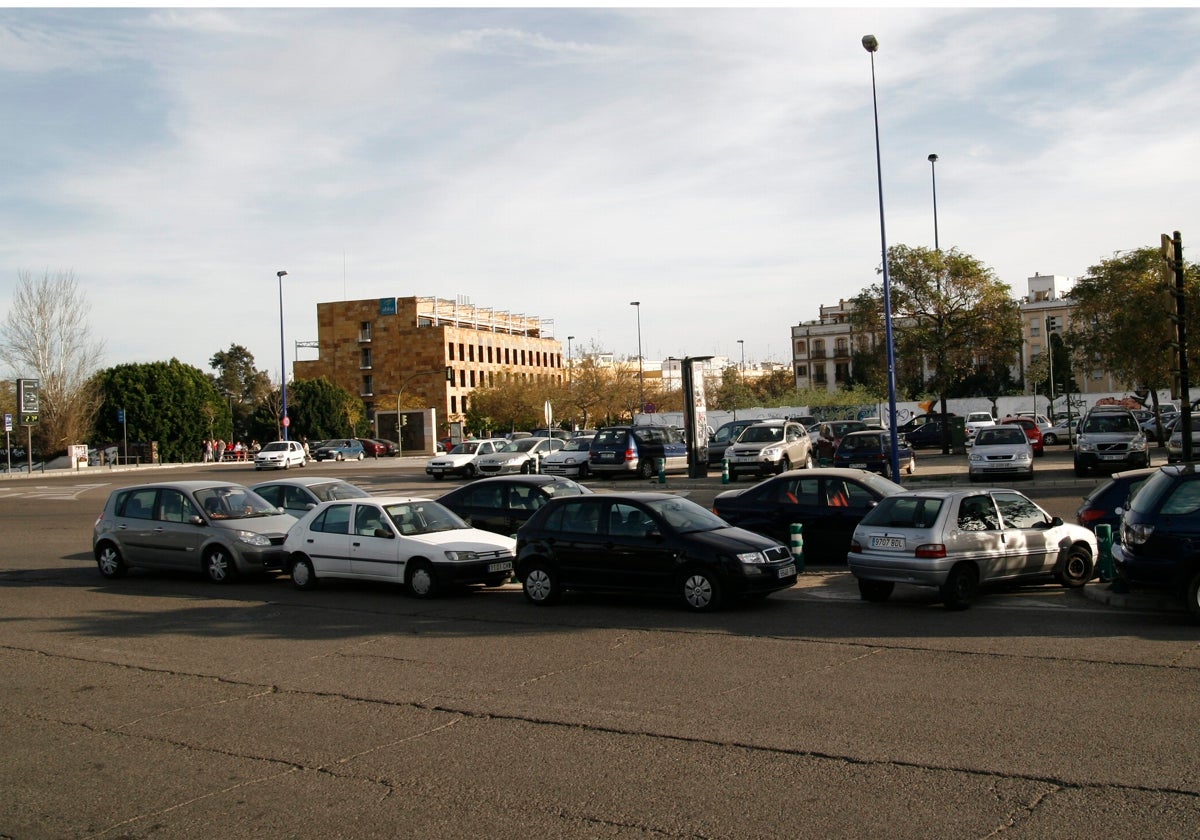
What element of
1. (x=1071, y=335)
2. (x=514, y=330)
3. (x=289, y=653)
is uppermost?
(x=514, y=330)

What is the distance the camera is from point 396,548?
576 inches

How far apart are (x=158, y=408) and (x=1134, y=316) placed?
6531cm

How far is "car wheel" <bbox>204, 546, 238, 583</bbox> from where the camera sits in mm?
16438

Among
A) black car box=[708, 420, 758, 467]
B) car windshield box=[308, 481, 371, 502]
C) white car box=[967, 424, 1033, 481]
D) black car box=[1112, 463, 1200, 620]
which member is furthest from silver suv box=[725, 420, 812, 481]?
black car box=[1112, 463, 1200, 620]

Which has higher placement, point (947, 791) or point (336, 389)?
point (336, 389)

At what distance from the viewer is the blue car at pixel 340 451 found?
66.0 meters

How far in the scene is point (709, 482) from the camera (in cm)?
3397

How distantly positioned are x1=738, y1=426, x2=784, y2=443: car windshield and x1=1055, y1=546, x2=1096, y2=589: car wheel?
2004 centimetres

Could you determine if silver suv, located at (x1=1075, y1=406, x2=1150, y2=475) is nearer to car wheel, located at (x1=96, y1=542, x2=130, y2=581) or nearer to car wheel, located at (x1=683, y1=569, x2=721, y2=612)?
car wheel, located at (x1=683, y1=569, x2=721, y2=612)

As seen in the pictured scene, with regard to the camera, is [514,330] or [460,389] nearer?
[460,389]

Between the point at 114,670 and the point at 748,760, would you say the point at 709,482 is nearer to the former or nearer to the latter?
the point at 114,670

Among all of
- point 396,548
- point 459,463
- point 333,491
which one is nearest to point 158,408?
point 459,463

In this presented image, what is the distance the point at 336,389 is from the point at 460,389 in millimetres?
20623

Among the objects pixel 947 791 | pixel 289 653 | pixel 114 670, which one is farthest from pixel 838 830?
pixel 114 670
